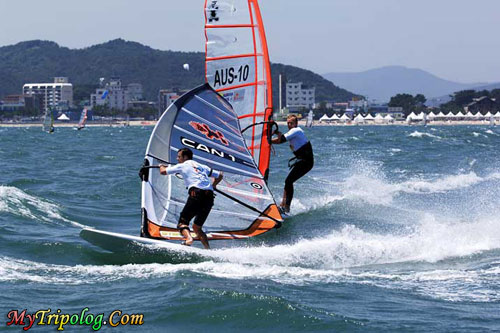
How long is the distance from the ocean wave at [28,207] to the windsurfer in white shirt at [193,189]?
3092mm

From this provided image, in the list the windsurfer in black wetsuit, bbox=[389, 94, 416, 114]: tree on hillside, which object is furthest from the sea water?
bbox=[389, 94, 416, 114]: tree on hillside

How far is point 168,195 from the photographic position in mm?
8938

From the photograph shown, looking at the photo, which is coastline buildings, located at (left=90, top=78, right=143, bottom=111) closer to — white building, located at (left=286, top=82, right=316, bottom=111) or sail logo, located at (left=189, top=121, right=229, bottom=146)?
white building, located at (left=286, top=82, right=316, bottom=111)

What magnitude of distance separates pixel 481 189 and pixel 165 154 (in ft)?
28.7

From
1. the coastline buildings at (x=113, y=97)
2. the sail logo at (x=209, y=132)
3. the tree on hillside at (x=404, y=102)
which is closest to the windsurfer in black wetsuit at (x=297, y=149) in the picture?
the sail logo at (x=209, y=132)

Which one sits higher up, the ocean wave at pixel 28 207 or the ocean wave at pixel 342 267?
the ocean wave at pixel 342 267

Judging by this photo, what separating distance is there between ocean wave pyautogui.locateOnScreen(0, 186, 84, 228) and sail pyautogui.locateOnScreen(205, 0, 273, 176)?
2600mm

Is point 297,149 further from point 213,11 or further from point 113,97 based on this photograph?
point 113,97

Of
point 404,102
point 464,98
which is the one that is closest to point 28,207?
point 464,98

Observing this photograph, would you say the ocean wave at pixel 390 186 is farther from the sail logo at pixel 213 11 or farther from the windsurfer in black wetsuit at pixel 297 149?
the sail logo at pixel 213 11

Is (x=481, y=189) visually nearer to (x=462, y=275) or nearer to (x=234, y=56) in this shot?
(x=234, y=56)

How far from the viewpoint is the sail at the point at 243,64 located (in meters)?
10.8

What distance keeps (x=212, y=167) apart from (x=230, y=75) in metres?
2.17

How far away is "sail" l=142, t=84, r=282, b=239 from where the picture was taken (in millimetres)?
8758
